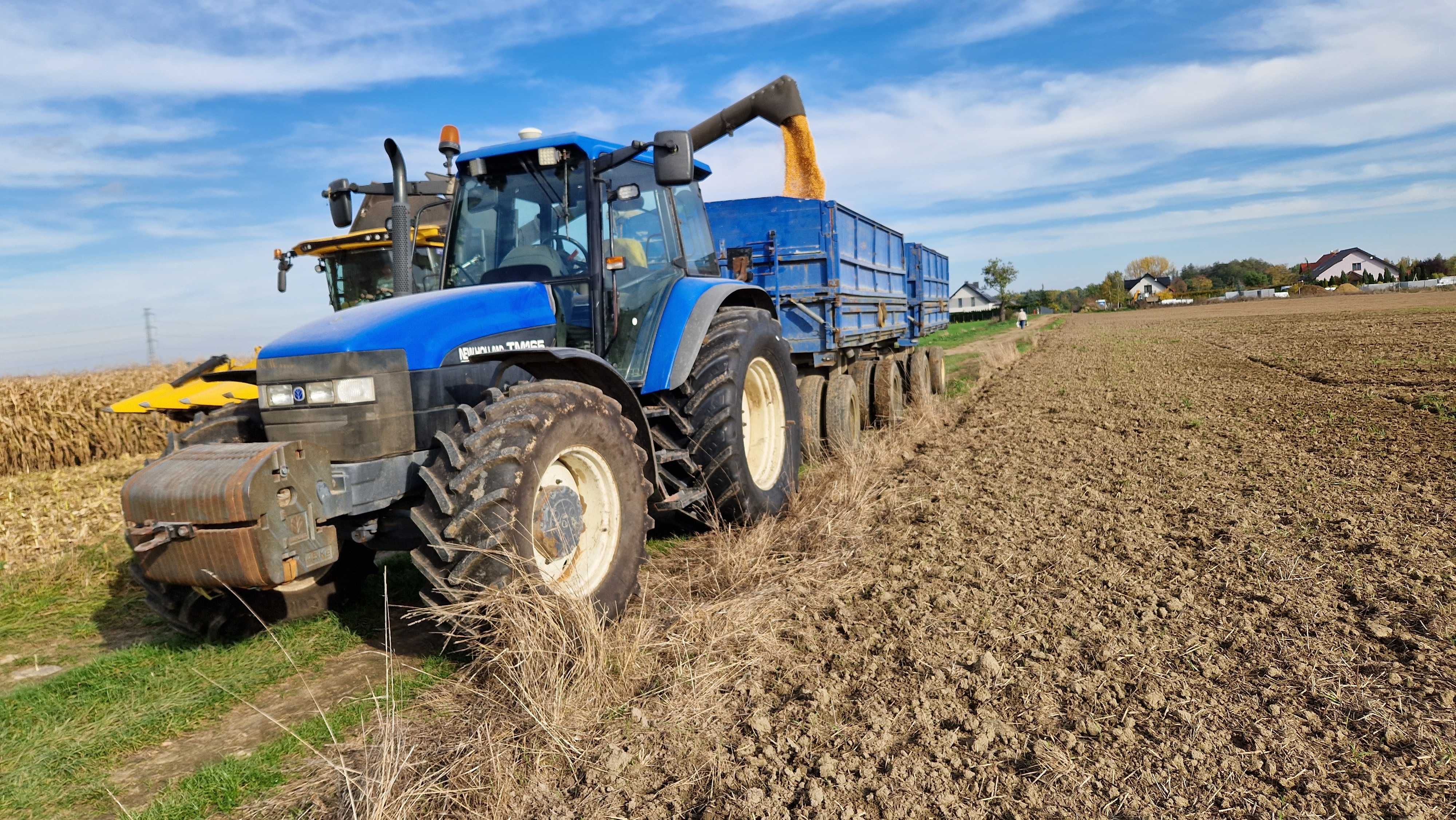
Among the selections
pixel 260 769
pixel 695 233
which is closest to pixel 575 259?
pixel 695 233

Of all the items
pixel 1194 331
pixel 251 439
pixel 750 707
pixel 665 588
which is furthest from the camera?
pixel 1194 331

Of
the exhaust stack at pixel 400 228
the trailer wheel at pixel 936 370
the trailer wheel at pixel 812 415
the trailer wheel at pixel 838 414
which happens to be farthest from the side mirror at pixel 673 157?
the trailer wheel at pixel 936 370

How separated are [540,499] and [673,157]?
1.68 meters

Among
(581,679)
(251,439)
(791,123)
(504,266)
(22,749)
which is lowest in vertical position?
(22,749)

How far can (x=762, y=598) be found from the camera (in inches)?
157

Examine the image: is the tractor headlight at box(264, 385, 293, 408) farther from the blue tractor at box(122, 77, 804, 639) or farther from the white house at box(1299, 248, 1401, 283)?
the white house at box(1299, 248, 1401, 283)

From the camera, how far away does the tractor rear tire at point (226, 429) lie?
12.3 ft

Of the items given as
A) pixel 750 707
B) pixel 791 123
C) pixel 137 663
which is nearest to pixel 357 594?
pixel 137 663

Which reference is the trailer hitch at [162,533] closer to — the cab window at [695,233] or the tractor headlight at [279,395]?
the tractor headlight at [279,395]

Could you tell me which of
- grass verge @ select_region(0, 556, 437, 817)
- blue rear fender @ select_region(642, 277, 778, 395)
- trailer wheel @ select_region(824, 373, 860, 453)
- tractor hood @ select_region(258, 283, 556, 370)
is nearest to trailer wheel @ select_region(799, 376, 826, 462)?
trailer wheel @ select_region(824, 373, 860, 453)

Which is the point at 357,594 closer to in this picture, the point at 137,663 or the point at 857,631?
the point at 137,663

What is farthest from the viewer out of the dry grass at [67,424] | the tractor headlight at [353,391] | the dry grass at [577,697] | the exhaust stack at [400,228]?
the dry grass at [67,424]

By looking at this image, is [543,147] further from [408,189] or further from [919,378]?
[919,378]

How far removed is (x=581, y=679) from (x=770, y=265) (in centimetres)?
548
